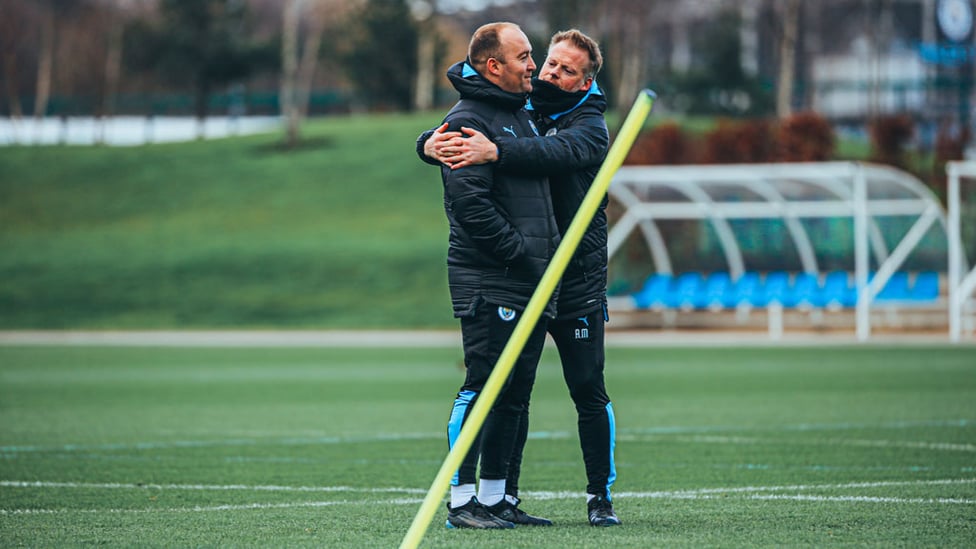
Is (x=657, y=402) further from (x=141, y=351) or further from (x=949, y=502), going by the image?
(x=141, y=351)

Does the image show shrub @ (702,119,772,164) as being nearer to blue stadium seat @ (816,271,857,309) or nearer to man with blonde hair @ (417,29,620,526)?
blue stadium seat @ (816,271,857,309)

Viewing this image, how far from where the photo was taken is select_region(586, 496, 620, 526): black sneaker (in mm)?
6707

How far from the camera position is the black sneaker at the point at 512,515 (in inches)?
268

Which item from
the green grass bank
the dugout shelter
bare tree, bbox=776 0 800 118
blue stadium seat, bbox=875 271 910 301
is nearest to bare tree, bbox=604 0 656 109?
bare tree, bbox=776 0 800 118

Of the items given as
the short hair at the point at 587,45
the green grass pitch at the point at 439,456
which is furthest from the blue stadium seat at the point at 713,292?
the short hair at the point at 587,45

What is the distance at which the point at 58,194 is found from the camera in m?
49.7

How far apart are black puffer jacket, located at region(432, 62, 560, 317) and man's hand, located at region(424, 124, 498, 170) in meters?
0.04

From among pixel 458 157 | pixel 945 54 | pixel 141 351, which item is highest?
pixel 945 54

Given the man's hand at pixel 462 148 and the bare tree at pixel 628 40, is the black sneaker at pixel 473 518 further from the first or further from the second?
the bare tree at pixel 628 40

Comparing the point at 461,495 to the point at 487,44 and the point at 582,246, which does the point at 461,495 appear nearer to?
the point at 582,246

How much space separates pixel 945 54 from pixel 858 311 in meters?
12.5

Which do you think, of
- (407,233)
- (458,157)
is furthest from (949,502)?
(407,233)

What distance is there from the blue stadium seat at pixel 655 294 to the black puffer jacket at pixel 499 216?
69.3 ft

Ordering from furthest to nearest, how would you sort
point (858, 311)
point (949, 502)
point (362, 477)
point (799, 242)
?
point (799, 242)
point (858, 311)
point (362, 477)
point (949, 502)
